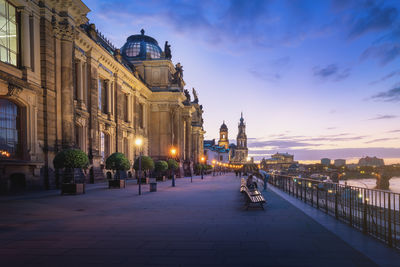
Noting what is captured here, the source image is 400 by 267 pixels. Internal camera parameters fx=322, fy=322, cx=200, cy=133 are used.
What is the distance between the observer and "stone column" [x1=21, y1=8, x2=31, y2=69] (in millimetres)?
21734

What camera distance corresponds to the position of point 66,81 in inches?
982

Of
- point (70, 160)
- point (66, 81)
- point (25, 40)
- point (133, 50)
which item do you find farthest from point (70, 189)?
point (133, 50)

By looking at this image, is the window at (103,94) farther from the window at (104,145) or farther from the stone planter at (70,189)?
the stone planter at (70,189)

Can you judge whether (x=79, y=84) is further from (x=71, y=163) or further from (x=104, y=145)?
(x=71, y=163)

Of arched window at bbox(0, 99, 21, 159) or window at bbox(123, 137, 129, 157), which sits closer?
arched window at bbox(0, 99, 21, 159)

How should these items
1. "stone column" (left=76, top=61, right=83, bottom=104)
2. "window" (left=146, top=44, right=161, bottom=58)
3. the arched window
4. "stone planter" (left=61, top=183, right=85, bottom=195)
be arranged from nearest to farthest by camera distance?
"stone planter" (left=61, top=183, right=85, bottom=195)
the arched window
"stone column" (left=76, top=61, right=83, bottom=104)
"window" (left=146, top=44, right=161, bottom=58)

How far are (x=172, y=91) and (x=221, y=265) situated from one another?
5361 centimetres

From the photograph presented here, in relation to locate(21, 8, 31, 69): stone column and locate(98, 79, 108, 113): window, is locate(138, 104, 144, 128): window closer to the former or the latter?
locate(98, 79, 108, 113): window

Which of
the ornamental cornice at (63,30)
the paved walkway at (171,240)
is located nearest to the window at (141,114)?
the ornamental cornice at (63,30)

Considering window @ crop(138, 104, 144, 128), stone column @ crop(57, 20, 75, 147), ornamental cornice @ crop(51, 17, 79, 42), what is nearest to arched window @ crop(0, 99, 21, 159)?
stone column @ crop(57, 20, 75, 147)

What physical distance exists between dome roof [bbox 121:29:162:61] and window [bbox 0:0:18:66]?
1591 inches

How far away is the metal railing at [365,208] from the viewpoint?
6609mm

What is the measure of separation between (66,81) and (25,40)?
4.10 meters

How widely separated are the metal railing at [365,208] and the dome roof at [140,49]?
181ft
